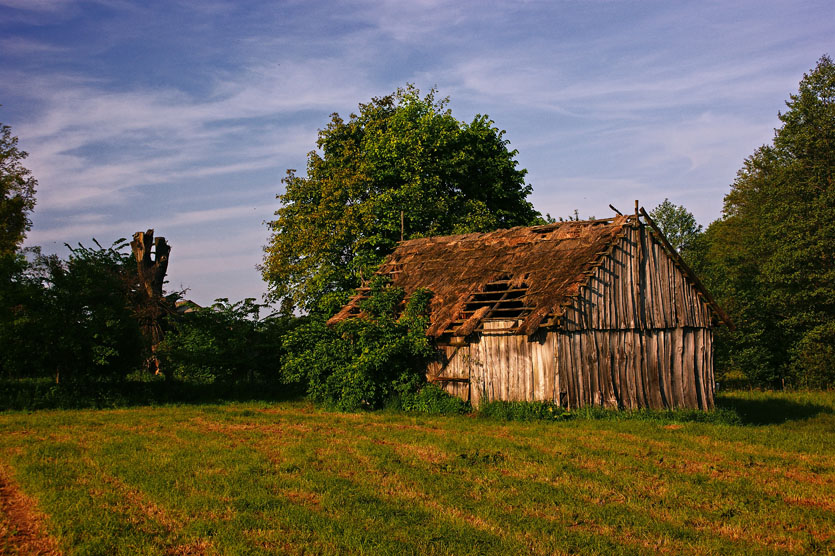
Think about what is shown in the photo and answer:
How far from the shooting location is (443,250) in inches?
1087

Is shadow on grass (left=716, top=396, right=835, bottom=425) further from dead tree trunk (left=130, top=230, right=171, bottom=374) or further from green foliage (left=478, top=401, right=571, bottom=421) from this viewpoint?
dead tree trunk (left=130, top=230, right=171, bottom=374)

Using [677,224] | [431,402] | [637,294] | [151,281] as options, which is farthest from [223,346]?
[677,224]

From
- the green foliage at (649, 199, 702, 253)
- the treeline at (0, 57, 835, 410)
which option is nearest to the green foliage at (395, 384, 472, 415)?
the treeline at (0, 57, 835, 410)

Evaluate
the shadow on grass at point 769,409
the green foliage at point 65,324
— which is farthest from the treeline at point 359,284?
the shadow on grass at point 769,409

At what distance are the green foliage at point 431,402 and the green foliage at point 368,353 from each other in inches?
13.2

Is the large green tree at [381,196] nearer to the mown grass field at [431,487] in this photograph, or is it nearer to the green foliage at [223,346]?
the green foliage at [223,346]

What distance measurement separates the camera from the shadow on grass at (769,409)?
861 inches

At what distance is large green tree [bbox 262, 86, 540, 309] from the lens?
3344cm

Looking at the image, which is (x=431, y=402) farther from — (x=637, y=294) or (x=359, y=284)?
(x=359, y=284)

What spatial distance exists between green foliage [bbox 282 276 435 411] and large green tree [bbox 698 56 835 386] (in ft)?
78.0

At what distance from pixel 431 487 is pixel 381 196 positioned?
23.5 meters

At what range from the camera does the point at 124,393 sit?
84.1 feet

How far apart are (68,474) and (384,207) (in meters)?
23.0

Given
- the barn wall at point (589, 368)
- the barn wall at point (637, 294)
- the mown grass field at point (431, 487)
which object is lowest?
the mown grass field at point (431, 487)
